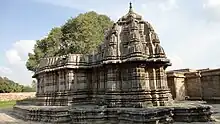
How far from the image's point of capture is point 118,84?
10.9 m

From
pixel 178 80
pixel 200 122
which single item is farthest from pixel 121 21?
pixel 178 80

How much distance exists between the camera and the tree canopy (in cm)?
2819

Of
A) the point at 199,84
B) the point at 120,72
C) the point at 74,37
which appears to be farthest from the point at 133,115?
the point at 74,37

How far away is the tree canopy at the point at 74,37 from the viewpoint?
28188 millimetres

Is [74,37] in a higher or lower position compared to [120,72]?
higher

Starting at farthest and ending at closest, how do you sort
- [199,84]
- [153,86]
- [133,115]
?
1. [199,84]
2. [153,86]
3. [133,115]

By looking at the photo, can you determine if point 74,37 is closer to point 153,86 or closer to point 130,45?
point 130,45

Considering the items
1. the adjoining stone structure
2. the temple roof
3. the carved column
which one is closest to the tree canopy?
the adjoining stone structure

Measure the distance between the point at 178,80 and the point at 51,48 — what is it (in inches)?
723

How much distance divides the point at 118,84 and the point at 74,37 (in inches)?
761

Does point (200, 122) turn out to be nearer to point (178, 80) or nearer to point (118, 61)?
point (118, 61)

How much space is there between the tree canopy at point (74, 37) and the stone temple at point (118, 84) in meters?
14.8

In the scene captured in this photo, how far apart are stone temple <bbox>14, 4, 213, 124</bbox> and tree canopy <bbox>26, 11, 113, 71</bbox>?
1484 cm

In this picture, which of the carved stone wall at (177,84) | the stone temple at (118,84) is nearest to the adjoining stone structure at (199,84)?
the carved stone wall at (177,84)
